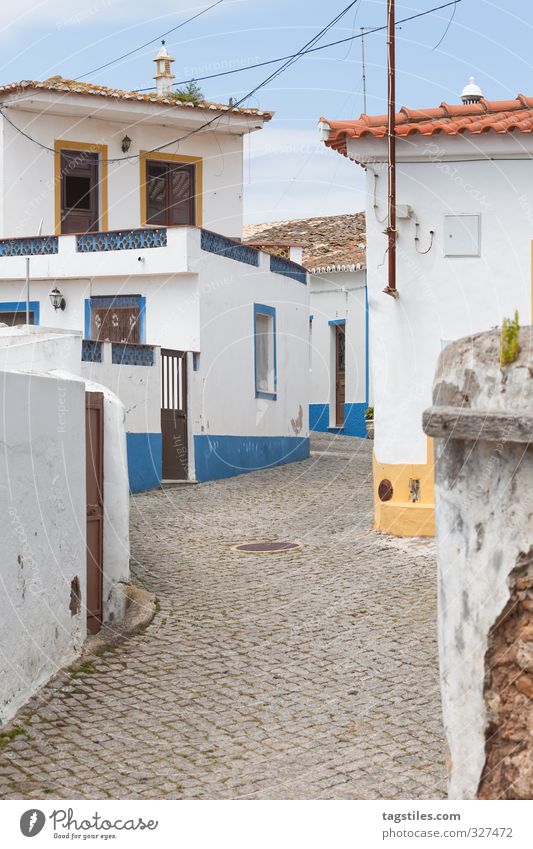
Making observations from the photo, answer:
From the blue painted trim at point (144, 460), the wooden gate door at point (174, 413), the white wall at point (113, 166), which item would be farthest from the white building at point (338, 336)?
the blue painted trim at point (144, 460)

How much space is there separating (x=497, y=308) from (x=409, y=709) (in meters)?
6.12

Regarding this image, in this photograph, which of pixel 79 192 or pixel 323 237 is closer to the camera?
pixel 79 192

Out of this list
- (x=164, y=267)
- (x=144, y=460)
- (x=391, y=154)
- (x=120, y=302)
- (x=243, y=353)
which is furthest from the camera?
(x=243, y=353)

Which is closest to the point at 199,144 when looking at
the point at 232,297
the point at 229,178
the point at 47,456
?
the point at 229,178

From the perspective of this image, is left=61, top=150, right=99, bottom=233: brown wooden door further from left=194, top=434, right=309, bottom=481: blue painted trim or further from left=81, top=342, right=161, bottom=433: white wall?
left=81, top=342, right=161, bottom=433: white wall

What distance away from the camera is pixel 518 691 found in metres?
4.43

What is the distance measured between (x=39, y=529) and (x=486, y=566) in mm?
3620

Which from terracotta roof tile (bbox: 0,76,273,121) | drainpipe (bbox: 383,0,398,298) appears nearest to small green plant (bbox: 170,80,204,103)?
terracotta roof tile (bbox: 0,76,273,121)

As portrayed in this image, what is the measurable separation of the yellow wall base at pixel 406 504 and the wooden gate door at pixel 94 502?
4053 millimetres

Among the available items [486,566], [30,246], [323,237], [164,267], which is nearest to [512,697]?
[486,566]

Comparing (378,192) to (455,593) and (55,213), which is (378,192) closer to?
(455,593)

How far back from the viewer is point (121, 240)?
58.0 ft

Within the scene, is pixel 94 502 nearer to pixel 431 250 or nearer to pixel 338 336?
pixel 431 250

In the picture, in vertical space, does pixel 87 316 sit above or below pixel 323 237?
below
